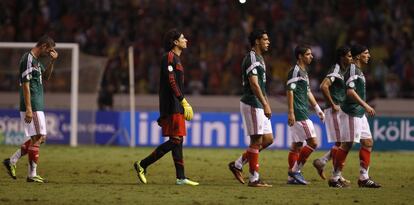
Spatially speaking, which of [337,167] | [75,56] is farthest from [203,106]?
[337,167]

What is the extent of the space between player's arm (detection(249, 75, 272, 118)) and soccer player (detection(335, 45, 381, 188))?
5.03 ft

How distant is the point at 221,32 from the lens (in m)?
31.0

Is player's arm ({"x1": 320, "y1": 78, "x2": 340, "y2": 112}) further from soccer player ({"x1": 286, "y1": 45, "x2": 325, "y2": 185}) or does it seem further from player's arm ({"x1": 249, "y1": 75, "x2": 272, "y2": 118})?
player's arm ({"x1": 249, "y1": 75, "x2": 272, "y2": 118})

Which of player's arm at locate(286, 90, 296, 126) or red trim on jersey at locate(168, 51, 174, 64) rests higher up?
red trim on jersey at locate(168, 51, 174, 64)

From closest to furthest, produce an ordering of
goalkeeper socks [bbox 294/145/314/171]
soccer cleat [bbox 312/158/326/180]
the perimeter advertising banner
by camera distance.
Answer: goalkeeper socks [bbox 294/145/314/171], soccer cleat [bbox 312/158/326/180], the perimeter advertising banner

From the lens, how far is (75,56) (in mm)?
26219

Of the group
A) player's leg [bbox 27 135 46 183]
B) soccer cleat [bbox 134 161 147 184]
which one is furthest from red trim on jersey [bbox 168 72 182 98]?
player's leg [bbox 27 135 46 183]

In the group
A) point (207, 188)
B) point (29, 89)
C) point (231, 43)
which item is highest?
point (231, 43)

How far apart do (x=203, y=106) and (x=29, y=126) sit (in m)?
14.5

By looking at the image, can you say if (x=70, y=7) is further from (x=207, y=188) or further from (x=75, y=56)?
(x=207, y=188)

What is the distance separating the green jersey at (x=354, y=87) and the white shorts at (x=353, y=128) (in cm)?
9

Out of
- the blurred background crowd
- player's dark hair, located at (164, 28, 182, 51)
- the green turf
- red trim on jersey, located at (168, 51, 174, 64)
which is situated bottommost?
the green turf

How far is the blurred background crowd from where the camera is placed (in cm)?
2936

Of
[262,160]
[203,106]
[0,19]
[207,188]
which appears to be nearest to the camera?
[207,188]
